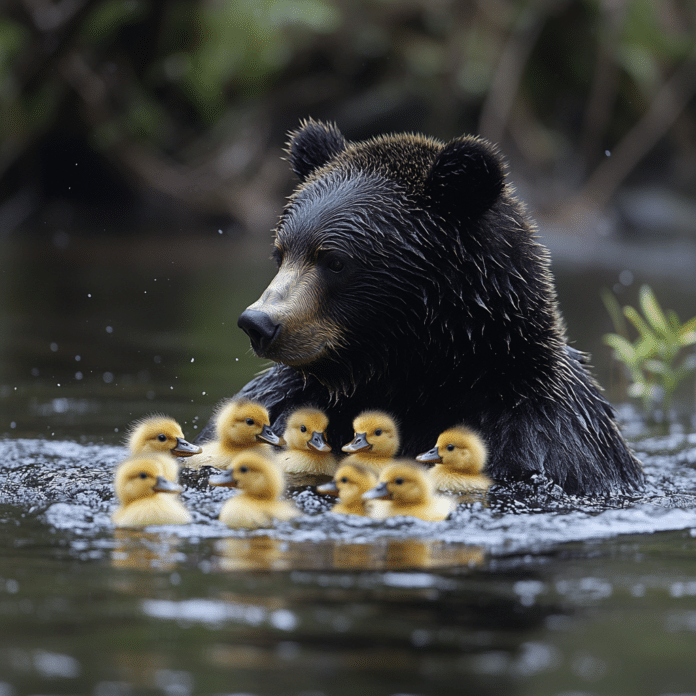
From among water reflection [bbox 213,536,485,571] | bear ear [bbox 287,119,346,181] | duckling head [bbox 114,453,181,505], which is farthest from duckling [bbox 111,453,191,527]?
bear ear [bbox 287,119,346,181]

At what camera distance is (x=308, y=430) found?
18.4 ft

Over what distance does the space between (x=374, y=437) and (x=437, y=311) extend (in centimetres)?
69

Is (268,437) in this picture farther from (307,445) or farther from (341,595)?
(341,595)

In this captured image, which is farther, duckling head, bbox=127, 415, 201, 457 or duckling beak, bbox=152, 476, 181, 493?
duckling head, bbox=127, 415, 201, 457

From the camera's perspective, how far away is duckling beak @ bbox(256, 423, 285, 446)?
5.62m

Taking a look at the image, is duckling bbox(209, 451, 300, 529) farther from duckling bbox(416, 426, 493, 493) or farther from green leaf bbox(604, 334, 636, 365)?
green leaf bbox(604, 334, 636, 365)

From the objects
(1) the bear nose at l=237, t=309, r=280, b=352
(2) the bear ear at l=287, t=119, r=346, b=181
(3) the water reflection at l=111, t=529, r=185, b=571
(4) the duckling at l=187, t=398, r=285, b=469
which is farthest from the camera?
(2) the bear ear at l=287, t=119, r=346, b=181

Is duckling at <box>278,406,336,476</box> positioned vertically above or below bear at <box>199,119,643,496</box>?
below

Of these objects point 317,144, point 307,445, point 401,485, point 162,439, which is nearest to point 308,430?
point 307,445

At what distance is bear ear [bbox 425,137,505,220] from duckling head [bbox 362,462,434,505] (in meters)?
1.43

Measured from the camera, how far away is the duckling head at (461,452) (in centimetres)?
523

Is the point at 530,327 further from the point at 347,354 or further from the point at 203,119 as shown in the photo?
the point at 203,119

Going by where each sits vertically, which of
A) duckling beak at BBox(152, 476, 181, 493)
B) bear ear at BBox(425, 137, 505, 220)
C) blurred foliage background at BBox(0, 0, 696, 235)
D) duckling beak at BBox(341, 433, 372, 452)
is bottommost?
duckling beak at BBox(152, 476, 181, 493)

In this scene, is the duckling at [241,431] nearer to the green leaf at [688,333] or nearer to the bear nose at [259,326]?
the bear nose at [259,326]
